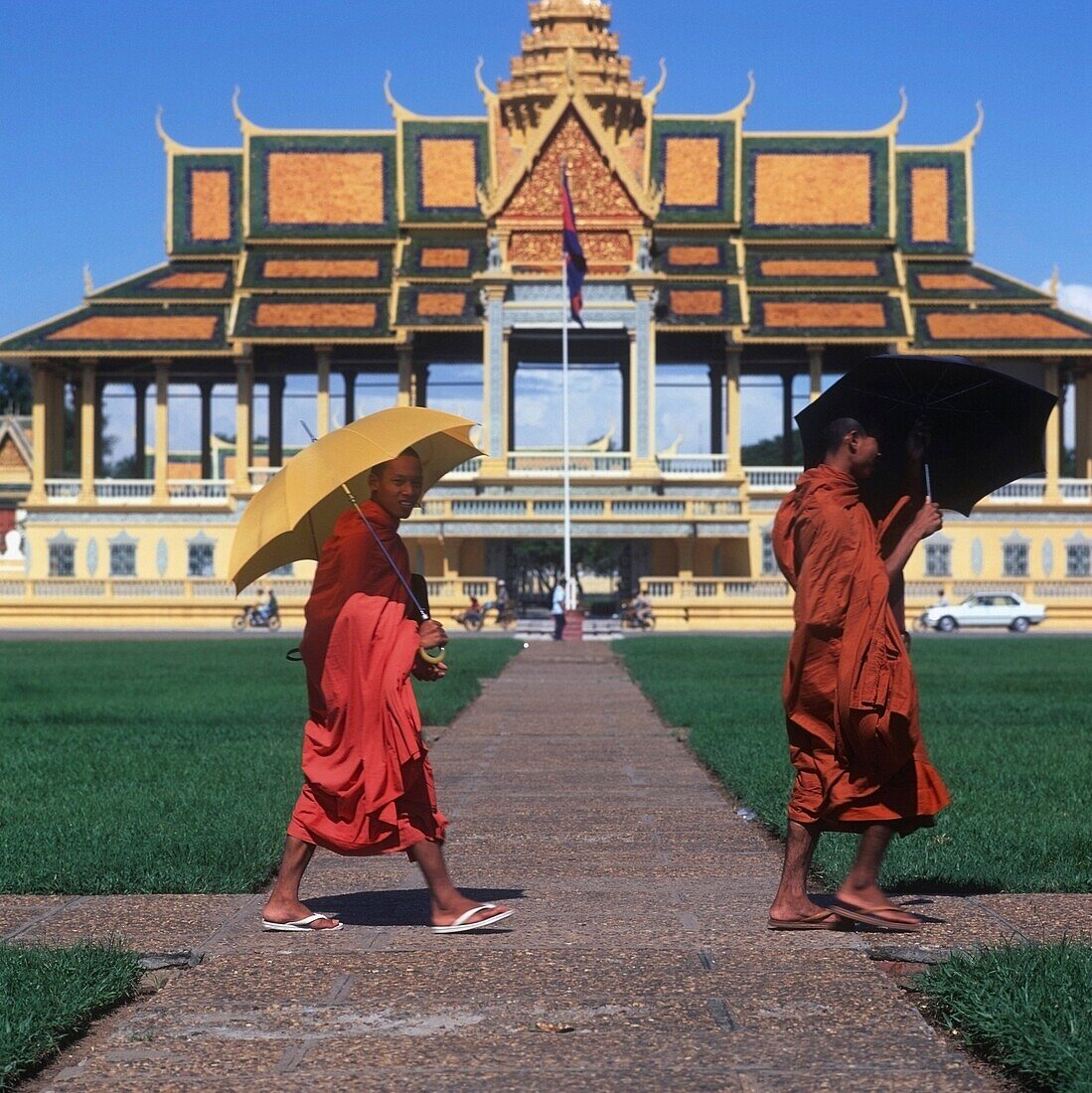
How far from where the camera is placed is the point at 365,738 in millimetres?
6805

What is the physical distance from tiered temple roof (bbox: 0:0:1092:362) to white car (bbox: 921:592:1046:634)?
24.4 feet

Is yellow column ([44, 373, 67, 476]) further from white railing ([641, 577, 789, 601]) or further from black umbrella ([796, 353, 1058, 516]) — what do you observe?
black umbrella ([796, 353, 1058, 516])

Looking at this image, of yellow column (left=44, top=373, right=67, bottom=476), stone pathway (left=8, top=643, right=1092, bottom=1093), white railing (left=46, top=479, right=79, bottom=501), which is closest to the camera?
stone pathway (left=8, top=643, right=1092, bottom=1093)

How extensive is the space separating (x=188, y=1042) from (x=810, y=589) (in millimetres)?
2755

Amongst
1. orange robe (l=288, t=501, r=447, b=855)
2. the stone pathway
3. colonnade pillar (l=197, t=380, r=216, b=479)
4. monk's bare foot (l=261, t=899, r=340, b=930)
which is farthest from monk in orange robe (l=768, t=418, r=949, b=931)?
colonnade pillar (l=197, t=380, r=216, b=479)

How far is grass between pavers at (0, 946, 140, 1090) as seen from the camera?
5.03m

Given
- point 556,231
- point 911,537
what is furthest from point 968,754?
point 556,231

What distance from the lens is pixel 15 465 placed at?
68.2 meters

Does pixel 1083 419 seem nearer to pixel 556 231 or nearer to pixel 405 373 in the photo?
pixel 556 231

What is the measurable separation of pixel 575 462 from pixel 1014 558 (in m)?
11.3

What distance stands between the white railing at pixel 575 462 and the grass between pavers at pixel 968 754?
19.3 meters

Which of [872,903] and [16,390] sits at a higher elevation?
[16,390]

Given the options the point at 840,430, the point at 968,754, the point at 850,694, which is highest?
the point at 840,430

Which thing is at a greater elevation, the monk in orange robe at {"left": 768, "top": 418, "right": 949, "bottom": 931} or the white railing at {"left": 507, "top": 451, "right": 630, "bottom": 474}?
the white railing at {"left": 507, "top": 451, "right": 630, "bottom": 474}
